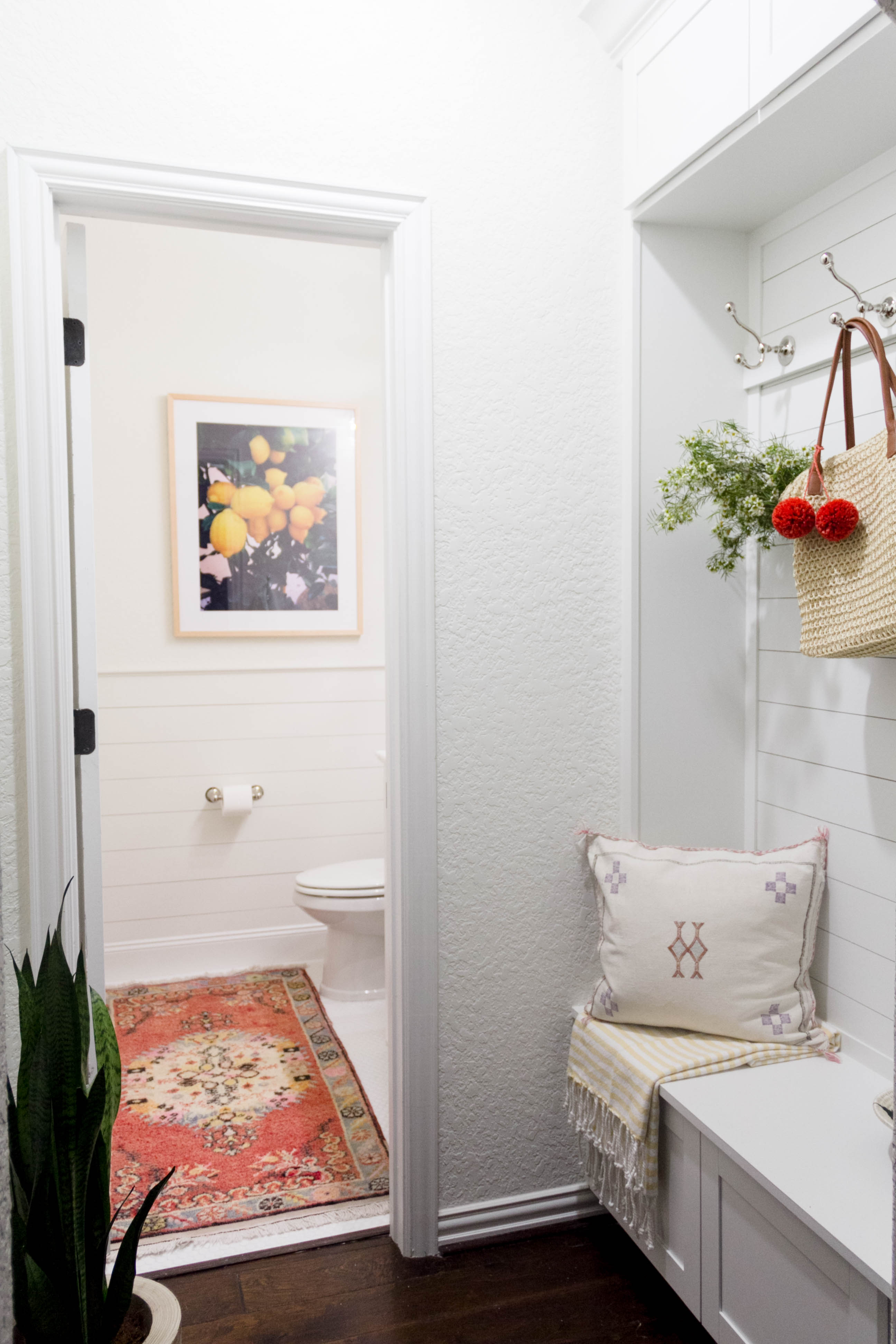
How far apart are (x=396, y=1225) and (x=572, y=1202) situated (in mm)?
379

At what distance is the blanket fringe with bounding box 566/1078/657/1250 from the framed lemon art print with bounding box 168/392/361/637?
2048 millimetres

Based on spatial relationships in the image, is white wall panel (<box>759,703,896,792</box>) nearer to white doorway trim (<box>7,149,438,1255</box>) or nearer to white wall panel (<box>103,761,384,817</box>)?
white doorway trim (<box>7,149,438,1255</box>)

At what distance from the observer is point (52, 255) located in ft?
5.50

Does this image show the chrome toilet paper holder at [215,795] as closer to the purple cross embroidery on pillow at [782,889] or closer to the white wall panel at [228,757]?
the white wall panel at [228,757]

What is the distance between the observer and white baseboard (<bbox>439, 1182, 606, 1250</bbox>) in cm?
197

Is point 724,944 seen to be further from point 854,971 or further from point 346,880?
point 346,880

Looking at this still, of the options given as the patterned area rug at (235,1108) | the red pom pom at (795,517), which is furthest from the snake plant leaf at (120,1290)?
the red pom pom at (795,517)

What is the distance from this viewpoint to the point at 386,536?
195 cm

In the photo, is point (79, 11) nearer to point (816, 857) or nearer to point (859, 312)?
point (859, 312)

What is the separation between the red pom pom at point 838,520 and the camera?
150cm

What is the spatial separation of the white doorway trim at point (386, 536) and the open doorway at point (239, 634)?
1.08 meters

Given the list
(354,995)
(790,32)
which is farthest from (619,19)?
(354,995)

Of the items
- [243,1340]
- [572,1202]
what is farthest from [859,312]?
[243,1340]

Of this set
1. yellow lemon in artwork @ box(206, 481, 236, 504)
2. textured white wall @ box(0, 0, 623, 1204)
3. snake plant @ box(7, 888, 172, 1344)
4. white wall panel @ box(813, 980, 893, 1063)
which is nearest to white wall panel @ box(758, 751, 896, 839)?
white wall panel @ box(813, 980, 893, 1063)
